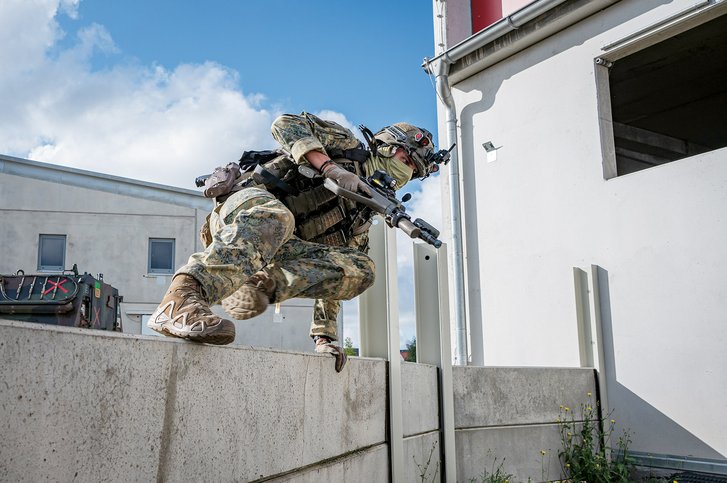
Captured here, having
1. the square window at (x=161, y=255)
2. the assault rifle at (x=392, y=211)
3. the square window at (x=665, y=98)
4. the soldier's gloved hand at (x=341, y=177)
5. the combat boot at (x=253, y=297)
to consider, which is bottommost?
the combat boot at (x=253, y=297)

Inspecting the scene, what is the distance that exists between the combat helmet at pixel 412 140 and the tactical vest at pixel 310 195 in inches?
12.5

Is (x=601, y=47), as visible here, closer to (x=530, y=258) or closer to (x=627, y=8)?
(x=627, y=8)

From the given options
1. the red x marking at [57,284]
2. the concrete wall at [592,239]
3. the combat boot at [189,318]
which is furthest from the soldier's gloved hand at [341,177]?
the red x marking at [57,284]

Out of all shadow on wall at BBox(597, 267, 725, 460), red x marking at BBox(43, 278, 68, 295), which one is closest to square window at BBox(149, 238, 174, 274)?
red x marking at BBox(43, 278, 68, 295)

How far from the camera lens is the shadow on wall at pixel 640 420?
17.6 ft

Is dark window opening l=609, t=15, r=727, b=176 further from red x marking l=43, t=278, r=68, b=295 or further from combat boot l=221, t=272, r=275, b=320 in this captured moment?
red x marking l=43, t=278, r=68, b=295

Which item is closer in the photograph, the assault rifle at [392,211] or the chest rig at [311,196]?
the assault rifle at [392,211]

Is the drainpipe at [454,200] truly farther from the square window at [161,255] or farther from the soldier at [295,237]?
the square window at [161,255]

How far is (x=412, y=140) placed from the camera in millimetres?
4195

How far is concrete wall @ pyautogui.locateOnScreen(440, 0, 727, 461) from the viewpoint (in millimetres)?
5379

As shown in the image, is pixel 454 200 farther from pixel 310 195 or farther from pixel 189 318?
pixel 189 318

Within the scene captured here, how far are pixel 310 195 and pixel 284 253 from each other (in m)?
0.35

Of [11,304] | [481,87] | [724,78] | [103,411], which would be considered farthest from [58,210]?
[103,411]

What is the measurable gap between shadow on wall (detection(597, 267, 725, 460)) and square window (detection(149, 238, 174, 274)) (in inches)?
719
